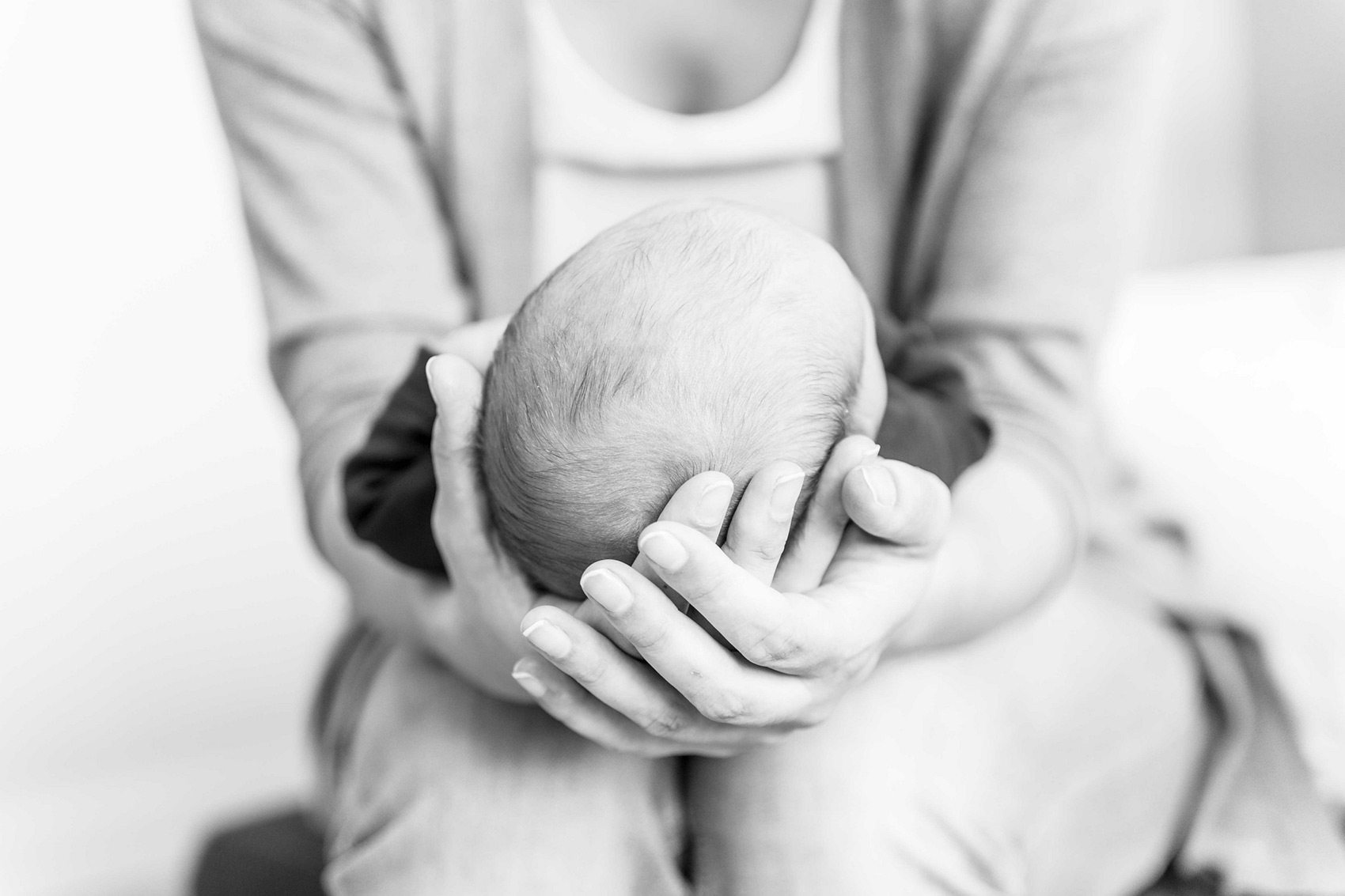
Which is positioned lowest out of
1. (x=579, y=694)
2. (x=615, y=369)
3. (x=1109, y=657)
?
(x=1109, y=657)

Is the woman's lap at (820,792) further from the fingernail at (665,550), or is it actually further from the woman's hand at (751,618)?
the fingernail at (665,550)

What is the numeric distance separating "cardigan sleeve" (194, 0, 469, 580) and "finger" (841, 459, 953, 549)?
0.41 meters

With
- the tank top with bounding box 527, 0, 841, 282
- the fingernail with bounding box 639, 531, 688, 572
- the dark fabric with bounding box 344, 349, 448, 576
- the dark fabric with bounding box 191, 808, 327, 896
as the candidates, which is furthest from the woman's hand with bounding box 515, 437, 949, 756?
the dark fabric with bounding box 191, 808, 327, 896

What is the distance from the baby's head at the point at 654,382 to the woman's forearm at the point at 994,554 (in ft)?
A: 0.40

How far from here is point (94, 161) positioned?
4.79ft

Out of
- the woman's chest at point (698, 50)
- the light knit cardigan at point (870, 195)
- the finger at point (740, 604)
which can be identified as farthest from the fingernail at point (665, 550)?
the woman's chest at point (698, 50)

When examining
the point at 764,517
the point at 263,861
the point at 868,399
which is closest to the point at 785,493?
the point at 764,517

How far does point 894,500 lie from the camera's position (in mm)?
535

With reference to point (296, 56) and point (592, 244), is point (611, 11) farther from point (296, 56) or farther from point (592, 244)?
point (592, 244)

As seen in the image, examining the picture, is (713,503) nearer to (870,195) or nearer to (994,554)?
(994,554)

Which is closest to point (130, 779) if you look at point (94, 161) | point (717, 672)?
point (94, 161)

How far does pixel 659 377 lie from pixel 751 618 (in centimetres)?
12

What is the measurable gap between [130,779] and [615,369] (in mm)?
1364

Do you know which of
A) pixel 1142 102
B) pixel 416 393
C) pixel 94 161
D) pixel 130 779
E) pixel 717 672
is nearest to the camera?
pixel 717 672
